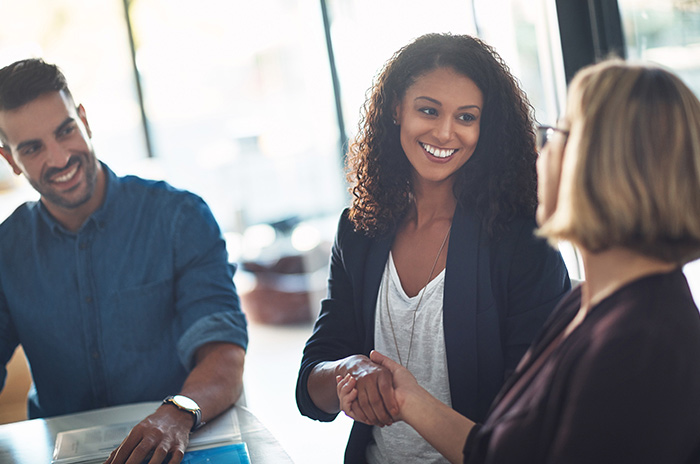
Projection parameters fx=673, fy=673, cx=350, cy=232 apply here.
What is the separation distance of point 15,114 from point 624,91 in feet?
4.84

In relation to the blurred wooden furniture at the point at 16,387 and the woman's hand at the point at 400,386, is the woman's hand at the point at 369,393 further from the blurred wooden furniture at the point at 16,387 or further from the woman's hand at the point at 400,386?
the blurred wooden furniture at the point at 16,387

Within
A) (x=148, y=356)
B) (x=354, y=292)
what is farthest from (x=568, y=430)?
(x=148, y=356)

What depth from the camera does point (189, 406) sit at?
1359 mm

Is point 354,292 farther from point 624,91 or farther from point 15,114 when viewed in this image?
point 15,114

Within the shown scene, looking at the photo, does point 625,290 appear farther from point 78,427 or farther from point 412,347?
point 78,427

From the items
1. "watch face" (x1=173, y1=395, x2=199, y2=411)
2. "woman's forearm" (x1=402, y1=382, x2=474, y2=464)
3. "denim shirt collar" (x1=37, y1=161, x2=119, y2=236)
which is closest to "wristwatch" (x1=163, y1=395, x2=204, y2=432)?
"watch face" (x1=173, y1=395, x2=199, y2=411)

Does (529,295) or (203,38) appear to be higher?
(203,38)

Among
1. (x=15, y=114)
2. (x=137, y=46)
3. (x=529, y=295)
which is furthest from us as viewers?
(x=137, y=46)

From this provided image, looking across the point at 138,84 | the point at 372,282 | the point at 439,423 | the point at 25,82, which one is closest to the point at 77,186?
the point at 25,82

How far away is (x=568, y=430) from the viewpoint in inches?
31.7

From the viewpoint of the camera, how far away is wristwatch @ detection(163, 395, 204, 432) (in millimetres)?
1352

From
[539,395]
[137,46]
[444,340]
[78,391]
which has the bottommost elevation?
[78,391]

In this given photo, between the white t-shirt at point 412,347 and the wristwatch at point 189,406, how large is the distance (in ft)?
1.31

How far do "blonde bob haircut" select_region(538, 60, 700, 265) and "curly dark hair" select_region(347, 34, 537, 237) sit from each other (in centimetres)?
55
